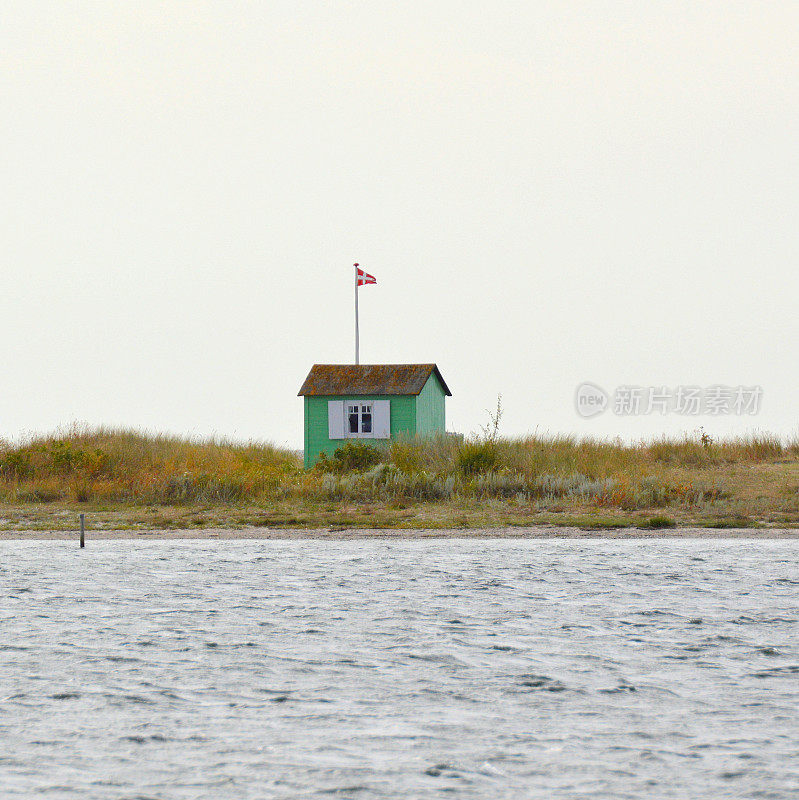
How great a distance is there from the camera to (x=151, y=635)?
9406 mm

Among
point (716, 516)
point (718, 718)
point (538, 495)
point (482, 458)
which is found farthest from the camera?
point (482, 458)

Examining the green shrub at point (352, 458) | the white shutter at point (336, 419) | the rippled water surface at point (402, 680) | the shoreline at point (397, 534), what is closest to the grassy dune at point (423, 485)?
the green shrub at point (352, 458)

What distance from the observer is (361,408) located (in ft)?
95.3

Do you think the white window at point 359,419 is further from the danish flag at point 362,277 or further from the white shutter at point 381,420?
the danish flag at point 362,277

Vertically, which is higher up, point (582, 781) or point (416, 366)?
point (416, 366)

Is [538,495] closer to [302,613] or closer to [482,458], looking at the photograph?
[482,458]

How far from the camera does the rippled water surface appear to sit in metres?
5.46

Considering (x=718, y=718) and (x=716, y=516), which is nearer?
Result: (x=718, y=718)

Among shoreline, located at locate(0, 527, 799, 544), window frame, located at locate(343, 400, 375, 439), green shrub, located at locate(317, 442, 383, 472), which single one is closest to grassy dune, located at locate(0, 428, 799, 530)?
green shrub, located at locate(317, 442, 383, 472)

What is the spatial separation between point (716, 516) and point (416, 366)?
1331 cm

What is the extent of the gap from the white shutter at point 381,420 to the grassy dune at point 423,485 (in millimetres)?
2186

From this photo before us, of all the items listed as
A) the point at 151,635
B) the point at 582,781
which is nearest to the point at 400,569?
the point at 151,635

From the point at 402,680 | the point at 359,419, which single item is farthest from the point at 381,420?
the point at 402,680

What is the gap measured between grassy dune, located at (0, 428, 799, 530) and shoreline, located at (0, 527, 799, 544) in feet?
1.58
